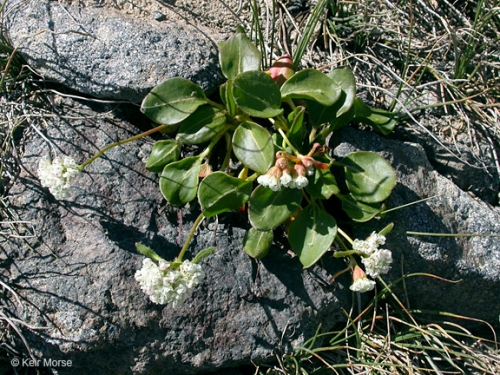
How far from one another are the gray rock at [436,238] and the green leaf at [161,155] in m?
0.76

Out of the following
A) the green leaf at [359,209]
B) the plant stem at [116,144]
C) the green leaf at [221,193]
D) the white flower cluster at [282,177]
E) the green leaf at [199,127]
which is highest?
the plant stem at [116,144]

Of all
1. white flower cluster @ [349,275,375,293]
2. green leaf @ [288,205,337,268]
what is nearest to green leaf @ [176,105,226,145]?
green leaf @ [288,205,337,268]

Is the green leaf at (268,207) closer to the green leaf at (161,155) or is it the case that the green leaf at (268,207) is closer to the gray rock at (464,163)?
the green leaf at (161,155)

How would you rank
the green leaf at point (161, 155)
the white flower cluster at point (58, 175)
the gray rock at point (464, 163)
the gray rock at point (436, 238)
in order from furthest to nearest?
the gray rock at point (464, 163)
the gray rock at point (436, 238)
the green leaf at point (161, 155)
the white flower cluster at point (58, 175)

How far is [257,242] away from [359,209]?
467mm

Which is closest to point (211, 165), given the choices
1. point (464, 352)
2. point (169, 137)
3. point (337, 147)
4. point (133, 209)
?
point (169, 137)

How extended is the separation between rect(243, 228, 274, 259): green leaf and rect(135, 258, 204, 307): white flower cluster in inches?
12.5

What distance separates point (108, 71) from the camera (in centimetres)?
231

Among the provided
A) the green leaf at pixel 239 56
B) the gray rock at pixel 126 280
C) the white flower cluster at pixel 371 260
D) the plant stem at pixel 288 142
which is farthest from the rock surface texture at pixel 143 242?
the plant stem at pixel 288 142

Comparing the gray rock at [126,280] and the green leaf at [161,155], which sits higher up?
the green leaf at [161,155]

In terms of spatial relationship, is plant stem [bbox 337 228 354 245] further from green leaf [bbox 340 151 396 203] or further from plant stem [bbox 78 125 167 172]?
plant stem [bbox 78 125 167 172]

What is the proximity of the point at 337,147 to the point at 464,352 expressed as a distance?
3.76 feet

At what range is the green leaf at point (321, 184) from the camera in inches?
87.7

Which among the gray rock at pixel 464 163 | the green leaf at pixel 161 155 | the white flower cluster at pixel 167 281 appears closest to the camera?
the white flower cluster at pixel 167 281
